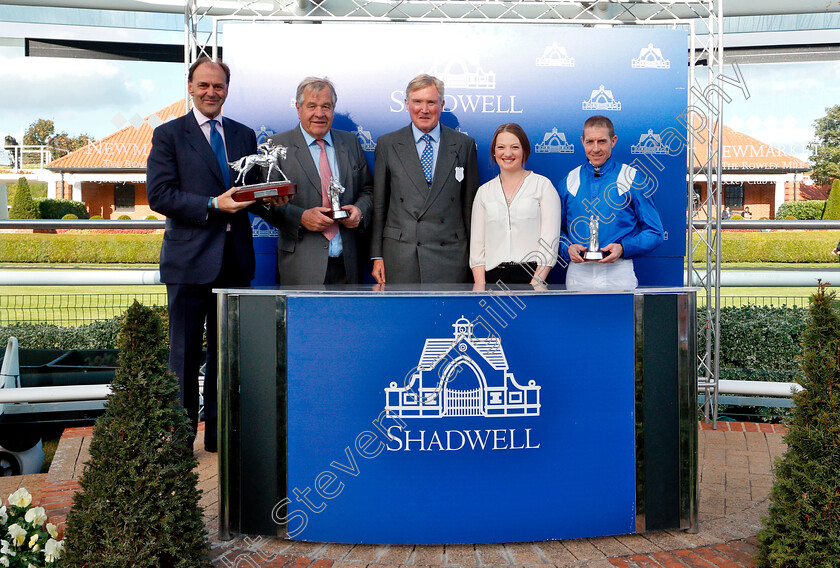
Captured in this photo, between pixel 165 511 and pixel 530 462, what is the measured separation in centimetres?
141

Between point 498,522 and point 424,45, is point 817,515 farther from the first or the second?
point 424,45

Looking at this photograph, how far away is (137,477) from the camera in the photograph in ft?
7.89

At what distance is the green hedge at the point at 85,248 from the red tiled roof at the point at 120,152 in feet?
7.96

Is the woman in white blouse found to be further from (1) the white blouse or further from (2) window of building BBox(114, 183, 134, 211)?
(2) window of building BBox(114, 183, 134, 211)

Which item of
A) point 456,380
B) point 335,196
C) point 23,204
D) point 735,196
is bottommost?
point 456,380

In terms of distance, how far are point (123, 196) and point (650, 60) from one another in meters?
17.9

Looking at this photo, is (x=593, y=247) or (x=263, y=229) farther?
(x=263, y=229)

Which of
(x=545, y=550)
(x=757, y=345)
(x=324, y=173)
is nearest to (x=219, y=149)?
(x=324, y=173)

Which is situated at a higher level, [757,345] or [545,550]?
[757,345]

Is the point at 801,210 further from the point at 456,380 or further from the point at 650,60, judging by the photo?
the point at 456,380

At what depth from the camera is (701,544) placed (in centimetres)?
301

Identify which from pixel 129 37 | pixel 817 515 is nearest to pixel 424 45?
pixel 817 515

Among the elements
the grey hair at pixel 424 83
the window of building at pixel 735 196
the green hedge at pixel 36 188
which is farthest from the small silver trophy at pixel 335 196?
the window of building at pixel 735 196

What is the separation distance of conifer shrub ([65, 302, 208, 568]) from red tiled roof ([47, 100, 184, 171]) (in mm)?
14149
